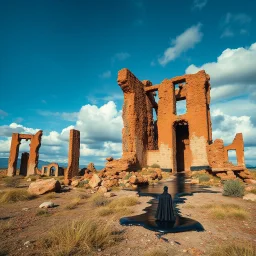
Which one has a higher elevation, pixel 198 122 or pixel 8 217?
pixel 198 122

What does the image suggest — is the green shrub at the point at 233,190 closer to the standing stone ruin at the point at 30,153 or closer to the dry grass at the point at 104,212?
the dry grass at the point at 104,212

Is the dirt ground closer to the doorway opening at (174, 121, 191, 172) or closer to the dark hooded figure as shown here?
the dark hooded figure

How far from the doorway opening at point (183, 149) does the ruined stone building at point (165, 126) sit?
14.2ft

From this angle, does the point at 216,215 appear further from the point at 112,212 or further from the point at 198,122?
the point at 198,122

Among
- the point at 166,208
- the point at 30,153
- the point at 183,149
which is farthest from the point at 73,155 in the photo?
the point at 30,153

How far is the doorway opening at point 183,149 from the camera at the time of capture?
1062 inches

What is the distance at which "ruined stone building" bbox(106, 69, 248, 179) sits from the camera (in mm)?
19688

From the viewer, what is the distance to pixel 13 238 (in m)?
4.33

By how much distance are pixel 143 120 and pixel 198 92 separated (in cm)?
688

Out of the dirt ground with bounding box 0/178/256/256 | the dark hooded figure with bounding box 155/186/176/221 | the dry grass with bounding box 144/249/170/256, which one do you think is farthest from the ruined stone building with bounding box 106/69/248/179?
the dry grass with bounding box 144/249/170/256

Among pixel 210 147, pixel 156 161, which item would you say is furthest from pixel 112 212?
pixel 156 161

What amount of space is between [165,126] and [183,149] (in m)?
6.77

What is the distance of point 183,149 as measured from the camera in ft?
91.8

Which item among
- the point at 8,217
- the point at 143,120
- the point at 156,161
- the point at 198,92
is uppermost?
the point at 198,92
